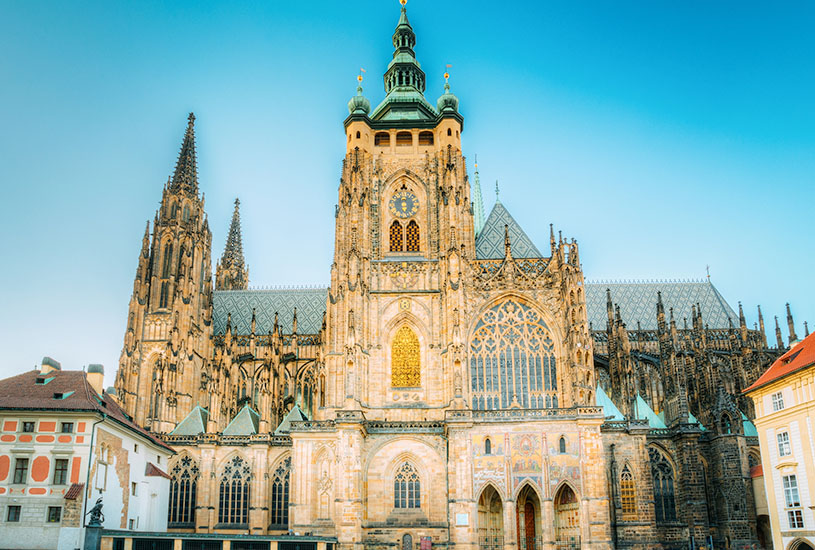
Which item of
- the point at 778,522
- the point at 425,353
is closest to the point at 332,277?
the point at 425,353

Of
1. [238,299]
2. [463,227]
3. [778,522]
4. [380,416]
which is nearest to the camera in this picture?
[778,522]

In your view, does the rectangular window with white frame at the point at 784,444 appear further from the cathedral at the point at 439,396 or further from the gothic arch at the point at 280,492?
the gothic arch at the point at 280,492

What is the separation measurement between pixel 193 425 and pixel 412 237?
67.3 ft

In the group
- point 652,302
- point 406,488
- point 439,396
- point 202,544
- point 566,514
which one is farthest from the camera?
point 652,302

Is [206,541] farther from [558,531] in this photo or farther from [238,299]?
[238,299]

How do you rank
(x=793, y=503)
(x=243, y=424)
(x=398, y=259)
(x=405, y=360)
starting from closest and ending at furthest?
(x=793, y=503) → (x=405, y=360) → (x=398, y=259) → (x=243, y=424)

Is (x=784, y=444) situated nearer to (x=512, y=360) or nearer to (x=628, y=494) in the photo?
(x=628, y=494)

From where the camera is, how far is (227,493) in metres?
49.0

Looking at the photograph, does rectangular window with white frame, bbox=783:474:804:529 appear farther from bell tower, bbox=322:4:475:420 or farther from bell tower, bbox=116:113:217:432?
bell tower, bbox=116:113:217:432

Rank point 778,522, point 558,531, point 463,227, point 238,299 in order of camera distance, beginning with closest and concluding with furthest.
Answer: point 778,522
point 558,531
point 463,227
point 238,299

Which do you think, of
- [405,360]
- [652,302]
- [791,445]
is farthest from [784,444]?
[652,302]

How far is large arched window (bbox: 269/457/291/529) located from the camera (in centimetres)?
4805

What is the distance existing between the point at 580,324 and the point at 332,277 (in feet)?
53.0

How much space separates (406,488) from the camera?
4372 cm
